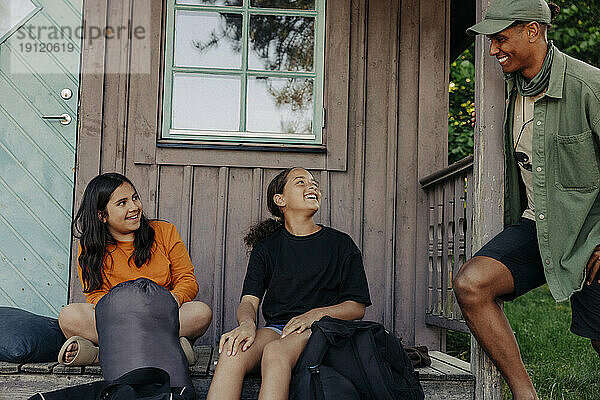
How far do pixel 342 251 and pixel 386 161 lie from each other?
1.10 m

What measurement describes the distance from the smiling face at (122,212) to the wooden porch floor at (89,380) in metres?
0.67

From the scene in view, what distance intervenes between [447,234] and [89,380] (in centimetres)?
194

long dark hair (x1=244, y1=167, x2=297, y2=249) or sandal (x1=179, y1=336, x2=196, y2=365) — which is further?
long dark hair (x1=244, y1=167, x2=297, y2=249)

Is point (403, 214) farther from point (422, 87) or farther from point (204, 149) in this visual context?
point (204, 149)

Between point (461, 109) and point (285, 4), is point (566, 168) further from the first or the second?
point (461, 109)

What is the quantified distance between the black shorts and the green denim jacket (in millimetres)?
102

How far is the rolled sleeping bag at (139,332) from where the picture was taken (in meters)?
2.71

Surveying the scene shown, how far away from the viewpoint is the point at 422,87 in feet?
13.9

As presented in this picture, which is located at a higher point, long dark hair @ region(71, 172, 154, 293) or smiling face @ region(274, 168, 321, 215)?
smiling face @ region(274, 168, 321, 215)

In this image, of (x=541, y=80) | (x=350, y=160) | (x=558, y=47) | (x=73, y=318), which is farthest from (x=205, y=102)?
(x=558, y=47)

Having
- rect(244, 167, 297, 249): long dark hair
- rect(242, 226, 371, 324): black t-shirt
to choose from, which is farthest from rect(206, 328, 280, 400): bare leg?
rect(244, 167, 297, 249): long dark hair

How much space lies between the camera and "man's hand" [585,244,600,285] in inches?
104

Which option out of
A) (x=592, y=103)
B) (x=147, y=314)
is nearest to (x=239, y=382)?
(x=147, y=314)

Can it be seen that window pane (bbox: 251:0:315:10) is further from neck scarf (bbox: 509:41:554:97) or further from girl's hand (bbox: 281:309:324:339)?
girl's hand (bbox: 281:309:324:339)
